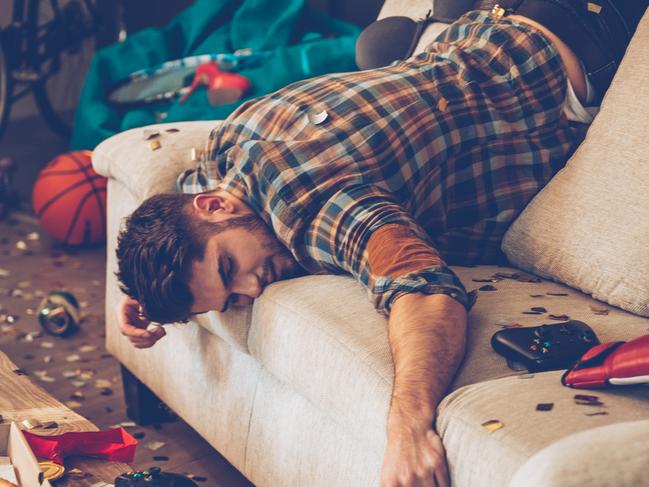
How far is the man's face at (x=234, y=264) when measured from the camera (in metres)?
1.66

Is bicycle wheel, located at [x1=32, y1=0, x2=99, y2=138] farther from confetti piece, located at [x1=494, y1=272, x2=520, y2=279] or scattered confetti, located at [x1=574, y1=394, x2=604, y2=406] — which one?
scattered confetti, located at [x1=574, y1=394, x2=604, y2=406]

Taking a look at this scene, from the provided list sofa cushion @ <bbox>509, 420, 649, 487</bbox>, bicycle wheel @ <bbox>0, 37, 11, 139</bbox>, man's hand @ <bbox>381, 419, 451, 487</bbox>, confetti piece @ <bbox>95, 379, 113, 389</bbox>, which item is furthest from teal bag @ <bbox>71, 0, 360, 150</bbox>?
sofa cushion @ <bbox>509, 420, 649, 487</bbox>

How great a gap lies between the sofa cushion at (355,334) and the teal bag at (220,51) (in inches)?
58.0

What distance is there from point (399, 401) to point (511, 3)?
113 centimetres

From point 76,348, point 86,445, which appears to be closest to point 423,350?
point 86,445

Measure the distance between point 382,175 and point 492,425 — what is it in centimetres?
67

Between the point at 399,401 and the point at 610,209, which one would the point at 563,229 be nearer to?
the point at 610,209

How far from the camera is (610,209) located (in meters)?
1.62

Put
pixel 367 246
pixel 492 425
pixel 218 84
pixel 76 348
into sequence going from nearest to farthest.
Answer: pixel 492 425, pixel 367 246, pixel 76 348, pixel 218 84

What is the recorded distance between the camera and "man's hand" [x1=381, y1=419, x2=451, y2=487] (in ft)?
3.90

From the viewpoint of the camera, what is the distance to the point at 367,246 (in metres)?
1.51

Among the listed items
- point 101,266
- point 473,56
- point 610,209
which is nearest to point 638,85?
point 610,209

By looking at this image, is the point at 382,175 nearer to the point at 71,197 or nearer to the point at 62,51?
the point at 71,197

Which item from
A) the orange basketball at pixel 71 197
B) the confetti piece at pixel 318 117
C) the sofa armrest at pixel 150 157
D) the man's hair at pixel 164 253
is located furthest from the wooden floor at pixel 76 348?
the confetti piece at pixel 318 117
